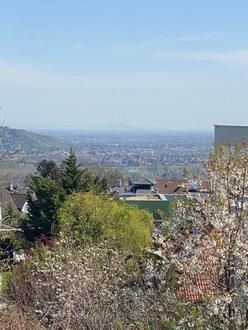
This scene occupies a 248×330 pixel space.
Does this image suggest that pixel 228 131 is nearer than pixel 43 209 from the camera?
No

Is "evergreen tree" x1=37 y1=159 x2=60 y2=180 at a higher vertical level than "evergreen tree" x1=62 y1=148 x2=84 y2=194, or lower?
lower

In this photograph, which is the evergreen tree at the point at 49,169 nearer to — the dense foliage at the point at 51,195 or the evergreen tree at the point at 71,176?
the evergreen tree at the point at 71,176

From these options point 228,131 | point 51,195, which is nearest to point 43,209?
point 51,195

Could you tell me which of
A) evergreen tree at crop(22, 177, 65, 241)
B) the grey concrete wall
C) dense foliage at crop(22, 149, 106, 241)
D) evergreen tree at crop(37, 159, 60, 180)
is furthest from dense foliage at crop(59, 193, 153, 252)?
evergreen tree at crop(37, 159, 60, 180)

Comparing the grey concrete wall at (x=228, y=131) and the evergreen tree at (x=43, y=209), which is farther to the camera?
the grey concrete wall at (x=228, y=131)

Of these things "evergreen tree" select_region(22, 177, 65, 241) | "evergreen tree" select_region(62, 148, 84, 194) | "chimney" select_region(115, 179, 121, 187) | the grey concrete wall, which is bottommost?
"chimney" select_region(115, 179, 121, 187)

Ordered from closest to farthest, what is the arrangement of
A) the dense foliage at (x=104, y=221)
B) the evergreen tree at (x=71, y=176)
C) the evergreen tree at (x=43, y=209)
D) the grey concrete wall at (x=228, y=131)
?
the dense foliage at (x=104, y=221), the evergreen tree at (x=43, y=209), the evergreen tree at (x=71, y=176), the grey concrete wall at (x=228, y=131)

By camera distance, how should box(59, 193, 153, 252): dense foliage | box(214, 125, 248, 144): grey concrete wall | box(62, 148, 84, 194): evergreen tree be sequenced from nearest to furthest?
box(59, 193, 153, 252): dense foliage < box(62, 148, 84, 194): evergreen tree < box(214, 125, 248, 144): grey concrete wall

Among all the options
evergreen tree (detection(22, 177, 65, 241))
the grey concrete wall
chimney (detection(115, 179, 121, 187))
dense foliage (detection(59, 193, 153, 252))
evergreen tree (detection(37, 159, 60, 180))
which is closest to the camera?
dense foliage (detection(59, 193, 153, 252))

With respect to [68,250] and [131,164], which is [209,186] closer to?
[68,250]

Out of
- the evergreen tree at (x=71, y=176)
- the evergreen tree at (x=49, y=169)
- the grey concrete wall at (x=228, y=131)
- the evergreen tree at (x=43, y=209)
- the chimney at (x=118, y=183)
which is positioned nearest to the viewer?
the evergreen tree at (x=43, y=209)

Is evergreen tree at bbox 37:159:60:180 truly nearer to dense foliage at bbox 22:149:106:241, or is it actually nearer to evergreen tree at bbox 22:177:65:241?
dense foliage at bbox 22:149:106:241

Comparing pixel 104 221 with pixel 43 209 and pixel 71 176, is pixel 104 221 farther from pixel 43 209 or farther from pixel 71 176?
pixel 71 176

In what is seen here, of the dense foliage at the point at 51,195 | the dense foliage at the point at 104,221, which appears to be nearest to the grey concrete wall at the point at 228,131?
the dense foliage at the point at 51,195
